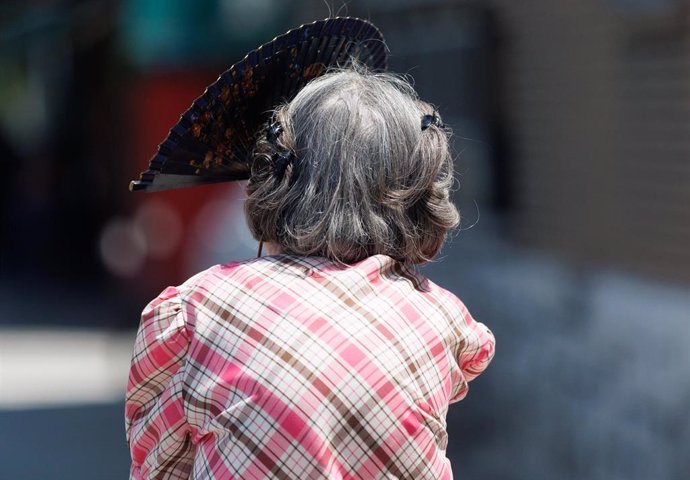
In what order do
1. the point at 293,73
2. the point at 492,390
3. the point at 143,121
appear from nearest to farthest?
the point at 293,73, the point at 492,390, the point at 143,121

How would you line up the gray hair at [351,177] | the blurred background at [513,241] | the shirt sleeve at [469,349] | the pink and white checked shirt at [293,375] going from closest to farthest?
1. the pink and white checked shirt at [293,375]
2. the gray hair at [351,177]
3. the shirt sleeve at [469,349]
4. the blurred background at [513,241]

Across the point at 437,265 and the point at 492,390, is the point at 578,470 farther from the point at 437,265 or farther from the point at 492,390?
the point at 437,265

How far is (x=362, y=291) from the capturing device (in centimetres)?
181

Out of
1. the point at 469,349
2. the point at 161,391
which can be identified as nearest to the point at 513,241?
the point at 469,349

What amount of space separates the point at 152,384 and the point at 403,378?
1.62ft

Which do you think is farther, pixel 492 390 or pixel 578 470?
pixel 492 390

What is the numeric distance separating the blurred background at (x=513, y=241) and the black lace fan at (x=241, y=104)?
454 millimetres

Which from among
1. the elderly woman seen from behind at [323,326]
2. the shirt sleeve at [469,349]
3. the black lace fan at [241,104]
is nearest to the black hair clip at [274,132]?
the elderly woman seen from behind at [323,326]

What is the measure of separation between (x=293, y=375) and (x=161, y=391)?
1.01 feet

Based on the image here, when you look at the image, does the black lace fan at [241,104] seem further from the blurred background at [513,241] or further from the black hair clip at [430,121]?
the blurred background at [513,241]

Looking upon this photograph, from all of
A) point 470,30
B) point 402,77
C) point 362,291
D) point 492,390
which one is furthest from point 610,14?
point 362,291

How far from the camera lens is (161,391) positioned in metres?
1.87

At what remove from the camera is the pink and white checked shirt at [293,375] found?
172 centimetres

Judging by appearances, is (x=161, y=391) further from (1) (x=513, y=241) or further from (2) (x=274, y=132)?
(1) (x=513, y=241)
